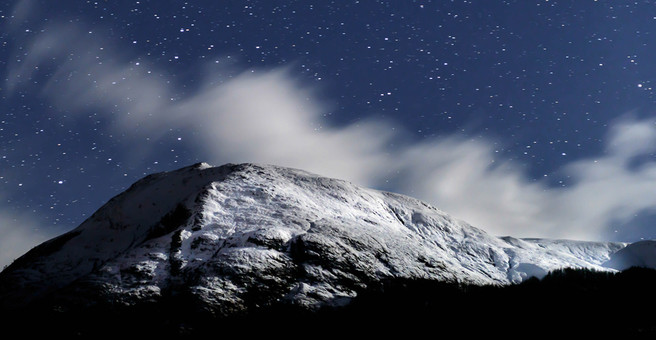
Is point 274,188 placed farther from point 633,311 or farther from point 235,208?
point 633,311

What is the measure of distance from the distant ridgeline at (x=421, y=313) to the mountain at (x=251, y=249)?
654 mm

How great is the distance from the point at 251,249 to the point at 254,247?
0.40 m

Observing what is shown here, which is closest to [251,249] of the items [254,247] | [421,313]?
[254,247]

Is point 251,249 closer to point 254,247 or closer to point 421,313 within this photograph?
point 254,247

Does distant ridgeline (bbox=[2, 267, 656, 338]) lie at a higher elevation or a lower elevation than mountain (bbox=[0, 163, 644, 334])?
lower

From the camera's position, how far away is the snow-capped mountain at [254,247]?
29.1 metres

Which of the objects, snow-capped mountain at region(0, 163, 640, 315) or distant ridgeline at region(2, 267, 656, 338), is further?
snow-capped mountain at region(0, 163, 640, 315)

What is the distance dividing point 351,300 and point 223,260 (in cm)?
750

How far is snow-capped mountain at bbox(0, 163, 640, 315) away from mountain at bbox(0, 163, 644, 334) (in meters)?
0.10

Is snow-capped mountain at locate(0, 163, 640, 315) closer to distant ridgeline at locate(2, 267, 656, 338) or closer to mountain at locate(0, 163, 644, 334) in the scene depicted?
mountain at locate(0, 163, 644, 334)

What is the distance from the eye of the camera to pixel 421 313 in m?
24.1

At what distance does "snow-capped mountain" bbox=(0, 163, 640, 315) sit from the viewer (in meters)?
29.1

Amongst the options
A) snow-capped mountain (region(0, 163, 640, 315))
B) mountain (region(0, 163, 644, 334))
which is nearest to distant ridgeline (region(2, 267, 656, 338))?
mountain (region(0, 163, 644, 334))

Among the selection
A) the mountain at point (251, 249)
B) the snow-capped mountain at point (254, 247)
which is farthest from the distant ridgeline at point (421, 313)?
the snow-capped mountain at point (254, 247)
